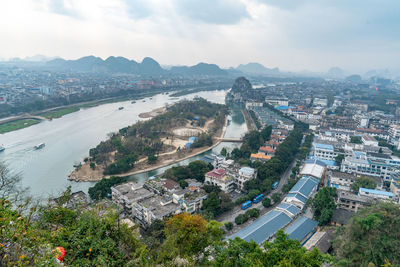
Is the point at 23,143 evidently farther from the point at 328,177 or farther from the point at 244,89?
the point at 244,89

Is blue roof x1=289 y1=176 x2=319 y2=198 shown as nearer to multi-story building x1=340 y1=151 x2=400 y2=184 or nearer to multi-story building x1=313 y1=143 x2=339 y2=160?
multi-story building x1=340 y1=151 x2=400 y2=184

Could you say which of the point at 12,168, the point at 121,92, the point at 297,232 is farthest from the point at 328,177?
the point at 121,92

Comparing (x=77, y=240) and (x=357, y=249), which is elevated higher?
(x=77, y=240)

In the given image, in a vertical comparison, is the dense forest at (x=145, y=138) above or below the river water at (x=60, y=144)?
above

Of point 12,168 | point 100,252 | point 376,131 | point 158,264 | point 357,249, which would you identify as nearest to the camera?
point 100,252

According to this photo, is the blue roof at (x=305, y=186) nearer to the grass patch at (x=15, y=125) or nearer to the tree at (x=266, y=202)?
the tree at (x=266, y=202)

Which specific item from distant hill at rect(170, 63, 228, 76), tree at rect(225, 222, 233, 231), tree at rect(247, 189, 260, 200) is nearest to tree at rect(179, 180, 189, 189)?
tree at rect(225, 222, 233, 231)

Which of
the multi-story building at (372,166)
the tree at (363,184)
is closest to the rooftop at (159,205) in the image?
the tree at (363,184)

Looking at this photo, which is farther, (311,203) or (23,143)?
(23,143)

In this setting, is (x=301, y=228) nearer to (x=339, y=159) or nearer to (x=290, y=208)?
(x=290, y=208)
